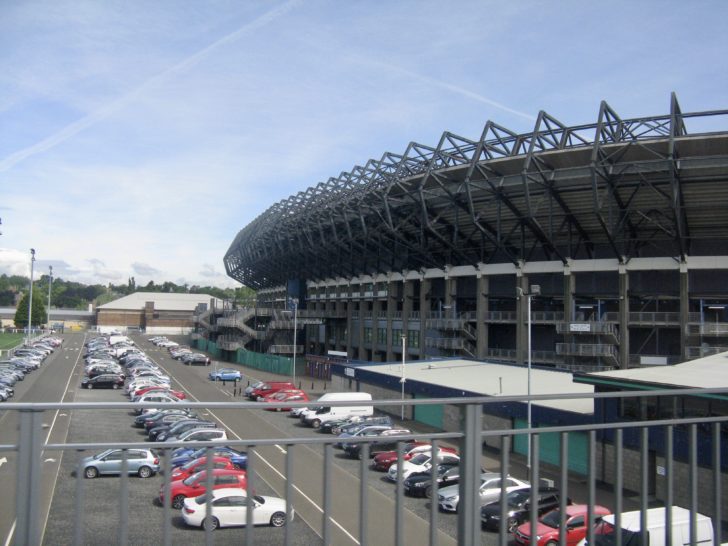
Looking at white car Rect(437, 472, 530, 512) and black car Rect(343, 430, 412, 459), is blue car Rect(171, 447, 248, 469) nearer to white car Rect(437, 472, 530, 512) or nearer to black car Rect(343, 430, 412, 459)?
black car Rect(343, 430, 412, 459)

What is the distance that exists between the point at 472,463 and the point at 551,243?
32020mm

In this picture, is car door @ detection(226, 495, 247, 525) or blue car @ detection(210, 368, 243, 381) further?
blue car @ detection(210, 368, 243, 381)

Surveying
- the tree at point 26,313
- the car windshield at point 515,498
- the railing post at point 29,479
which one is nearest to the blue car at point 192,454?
the railing post at point 29,479

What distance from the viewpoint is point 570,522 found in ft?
11.1

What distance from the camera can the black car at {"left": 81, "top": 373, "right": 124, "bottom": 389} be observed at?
1316 inches

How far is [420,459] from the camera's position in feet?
10.4

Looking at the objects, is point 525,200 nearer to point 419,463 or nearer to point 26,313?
point 419,463

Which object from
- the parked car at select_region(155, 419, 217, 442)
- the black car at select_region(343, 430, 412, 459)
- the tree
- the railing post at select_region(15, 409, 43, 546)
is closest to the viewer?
the railing post at select_region(15, 409, 43, 546)

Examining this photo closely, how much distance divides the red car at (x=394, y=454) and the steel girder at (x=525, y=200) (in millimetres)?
26865

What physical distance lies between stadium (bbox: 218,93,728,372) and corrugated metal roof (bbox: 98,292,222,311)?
71509mm

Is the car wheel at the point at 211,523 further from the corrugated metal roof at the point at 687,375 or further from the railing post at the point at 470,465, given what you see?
the corrugated metal roof at the point at 687,375

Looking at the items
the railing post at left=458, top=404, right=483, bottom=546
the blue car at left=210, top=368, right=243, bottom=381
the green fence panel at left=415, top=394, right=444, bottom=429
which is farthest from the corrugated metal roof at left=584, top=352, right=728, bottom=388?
the blue car at left=210, top=368, right=243, bottom=381

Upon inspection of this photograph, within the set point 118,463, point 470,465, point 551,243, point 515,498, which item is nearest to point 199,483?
point 118,463

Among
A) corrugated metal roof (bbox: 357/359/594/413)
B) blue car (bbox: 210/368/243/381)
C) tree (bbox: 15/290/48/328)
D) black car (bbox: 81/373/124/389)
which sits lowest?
A: blue car (bbox: 210/368/243/381)
